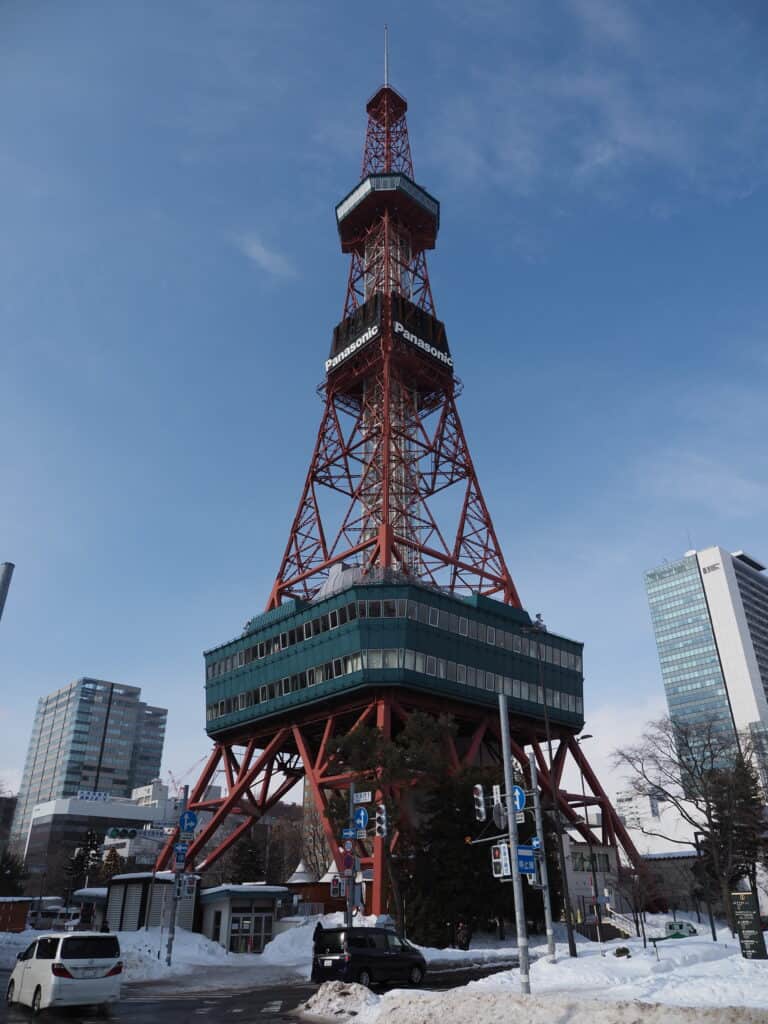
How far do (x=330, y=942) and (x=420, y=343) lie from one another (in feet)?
226

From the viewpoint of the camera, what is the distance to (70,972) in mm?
20016

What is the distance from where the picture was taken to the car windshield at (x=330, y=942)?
2605 cm

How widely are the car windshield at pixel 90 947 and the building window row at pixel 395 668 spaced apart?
41893 mm

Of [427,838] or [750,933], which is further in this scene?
[427,838]

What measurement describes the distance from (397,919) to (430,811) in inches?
→ 247

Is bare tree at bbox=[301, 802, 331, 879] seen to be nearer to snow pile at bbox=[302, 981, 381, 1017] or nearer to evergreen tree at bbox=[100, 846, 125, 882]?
evergreen tree at bbox=[100, 846, 125, 882]

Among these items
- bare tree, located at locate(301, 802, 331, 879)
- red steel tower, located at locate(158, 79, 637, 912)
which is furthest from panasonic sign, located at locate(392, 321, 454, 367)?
bare tree, located at locate(301, 802, 331, 879)

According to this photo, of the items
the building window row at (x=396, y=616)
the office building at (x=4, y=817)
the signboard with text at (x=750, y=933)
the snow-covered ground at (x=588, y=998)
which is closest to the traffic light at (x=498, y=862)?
the snow-covered ground at (x=588, y=998)

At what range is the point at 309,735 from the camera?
7575 centimetres

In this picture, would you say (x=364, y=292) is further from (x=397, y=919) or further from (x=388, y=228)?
(x=397, y=919)

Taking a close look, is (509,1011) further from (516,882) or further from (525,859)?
(525,859)

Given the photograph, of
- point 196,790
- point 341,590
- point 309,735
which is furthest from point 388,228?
point 196,790

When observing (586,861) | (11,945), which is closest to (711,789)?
(586,861)

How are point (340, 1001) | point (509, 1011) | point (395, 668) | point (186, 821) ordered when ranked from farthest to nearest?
point (395, 668), point (186, 821), point (340, 1001), point (509, 1011)
